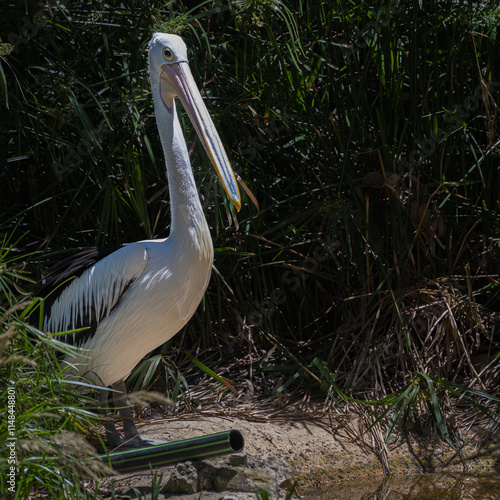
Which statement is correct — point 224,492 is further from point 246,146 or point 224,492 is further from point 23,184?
point 23,184

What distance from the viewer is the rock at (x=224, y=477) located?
246 cm

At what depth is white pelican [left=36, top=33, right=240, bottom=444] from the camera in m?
2.85

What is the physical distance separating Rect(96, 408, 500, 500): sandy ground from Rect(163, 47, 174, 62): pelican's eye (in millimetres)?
1649

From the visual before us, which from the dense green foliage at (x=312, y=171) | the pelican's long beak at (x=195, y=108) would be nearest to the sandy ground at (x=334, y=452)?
the dense green foliage at (x=312, y=171)

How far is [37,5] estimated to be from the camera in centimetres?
351

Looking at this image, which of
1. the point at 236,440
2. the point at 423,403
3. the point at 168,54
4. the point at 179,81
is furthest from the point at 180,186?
the point at 423,403

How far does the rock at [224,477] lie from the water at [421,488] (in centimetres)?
37

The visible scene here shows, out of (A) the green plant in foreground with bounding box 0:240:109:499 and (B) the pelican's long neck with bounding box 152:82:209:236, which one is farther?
(B) the pelican's long neck with bounding box 152:82:209:236

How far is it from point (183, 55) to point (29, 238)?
1.69 m

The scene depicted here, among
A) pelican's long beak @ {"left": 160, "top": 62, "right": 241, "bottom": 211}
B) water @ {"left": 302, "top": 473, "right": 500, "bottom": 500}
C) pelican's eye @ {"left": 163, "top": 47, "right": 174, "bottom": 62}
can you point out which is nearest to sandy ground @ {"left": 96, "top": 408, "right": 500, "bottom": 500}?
water @ {"left": 302, "top": 473, "right": 500, "bottom": 500}

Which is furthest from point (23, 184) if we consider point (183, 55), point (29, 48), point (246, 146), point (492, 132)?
point (492, 132)

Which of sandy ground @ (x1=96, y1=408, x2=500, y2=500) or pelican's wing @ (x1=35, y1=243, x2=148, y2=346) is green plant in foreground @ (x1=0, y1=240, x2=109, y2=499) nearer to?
pelican's wing @ (x1=35, y1=243, x2=148, y2=346)

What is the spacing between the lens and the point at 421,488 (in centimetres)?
290

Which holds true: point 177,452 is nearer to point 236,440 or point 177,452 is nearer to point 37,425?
point 236,440
